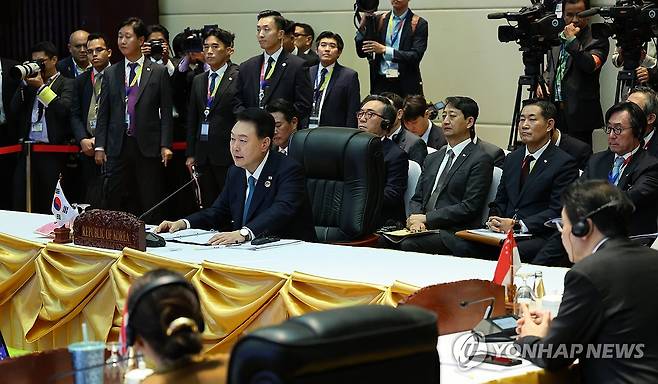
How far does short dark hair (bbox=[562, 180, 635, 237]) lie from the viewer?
2645mm

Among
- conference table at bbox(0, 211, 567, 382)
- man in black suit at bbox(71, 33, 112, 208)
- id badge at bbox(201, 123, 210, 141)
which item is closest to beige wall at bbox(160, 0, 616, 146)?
man in black suit at bbox(71, 33, 112, 208)

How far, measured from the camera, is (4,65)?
7918 millimetres

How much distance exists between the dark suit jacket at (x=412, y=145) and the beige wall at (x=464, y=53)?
200 centimetres

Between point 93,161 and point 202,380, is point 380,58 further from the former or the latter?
point 202,380

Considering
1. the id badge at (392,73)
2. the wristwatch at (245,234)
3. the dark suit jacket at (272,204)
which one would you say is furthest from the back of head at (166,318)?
the id badge at (392,73)

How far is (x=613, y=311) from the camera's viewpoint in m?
2.59

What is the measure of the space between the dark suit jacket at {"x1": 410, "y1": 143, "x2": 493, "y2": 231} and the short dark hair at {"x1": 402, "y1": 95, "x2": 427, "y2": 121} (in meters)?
1.01

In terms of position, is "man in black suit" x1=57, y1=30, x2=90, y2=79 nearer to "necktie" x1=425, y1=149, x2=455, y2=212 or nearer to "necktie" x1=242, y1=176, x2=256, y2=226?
"necktie" x1=425, y1=149, x2=455, y2=212

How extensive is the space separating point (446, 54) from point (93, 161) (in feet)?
9.54

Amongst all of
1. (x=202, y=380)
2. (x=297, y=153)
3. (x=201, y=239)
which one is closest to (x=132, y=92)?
(x=297, y=153)

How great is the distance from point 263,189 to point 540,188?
1.44 metres

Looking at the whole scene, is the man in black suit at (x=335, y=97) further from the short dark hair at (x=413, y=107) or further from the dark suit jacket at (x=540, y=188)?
the dark suit jacket at (x=540, y=188)

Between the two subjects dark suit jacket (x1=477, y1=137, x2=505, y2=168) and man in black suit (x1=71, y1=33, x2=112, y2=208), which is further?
man in black suit (x1=71, y1=33, x2=112, y2=208)

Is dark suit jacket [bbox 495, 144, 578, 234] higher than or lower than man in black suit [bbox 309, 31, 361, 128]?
lower
